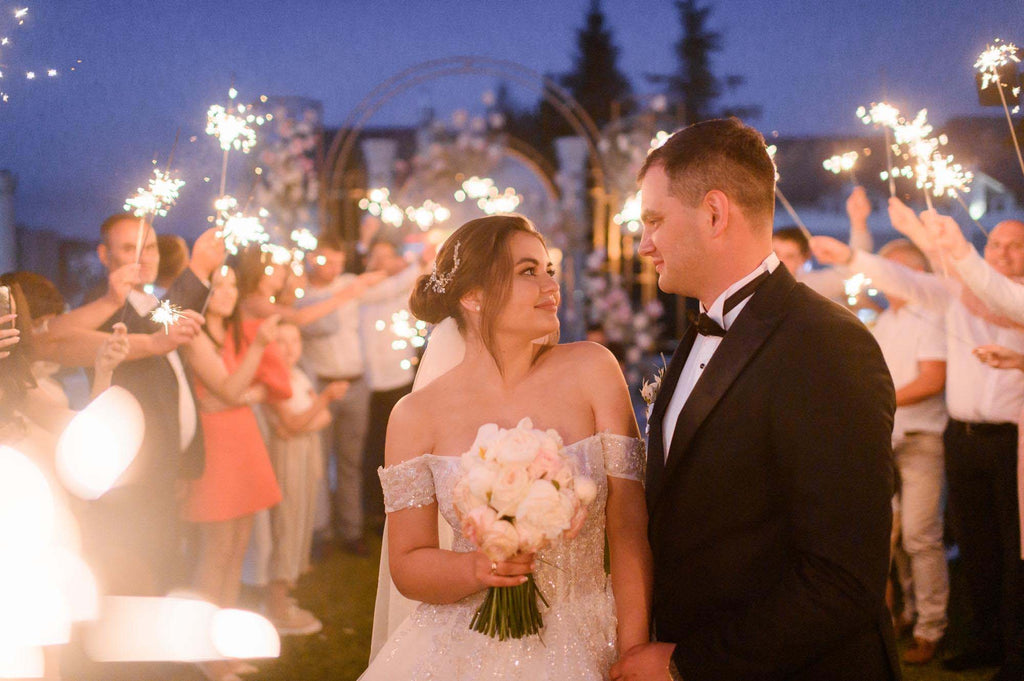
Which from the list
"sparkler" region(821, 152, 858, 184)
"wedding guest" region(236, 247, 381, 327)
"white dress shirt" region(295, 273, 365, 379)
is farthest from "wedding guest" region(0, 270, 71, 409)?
"sparkler" region(821, 152, 858, 184)

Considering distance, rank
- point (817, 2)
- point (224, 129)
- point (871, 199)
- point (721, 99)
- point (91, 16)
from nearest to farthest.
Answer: point (91, 16) < point (224, 129) < point (871, 199) < point (817, 2) < point (721, 99)

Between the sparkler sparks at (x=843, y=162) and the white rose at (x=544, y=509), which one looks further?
the sparkler sparks at (x=843, y=162)

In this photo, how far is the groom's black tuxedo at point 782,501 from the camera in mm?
1508

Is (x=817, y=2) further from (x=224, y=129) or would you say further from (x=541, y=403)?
(x=541, y=403)

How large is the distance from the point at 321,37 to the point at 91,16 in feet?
6.67

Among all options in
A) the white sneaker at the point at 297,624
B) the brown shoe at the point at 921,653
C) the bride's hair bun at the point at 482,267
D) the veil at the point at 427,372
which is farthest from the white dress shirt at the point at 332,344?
the brown shoe at the point at 921,653

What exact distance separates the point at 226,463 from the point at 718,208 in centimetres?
276

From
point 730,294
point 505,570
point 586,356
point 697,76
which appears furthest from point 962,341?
point 697,76

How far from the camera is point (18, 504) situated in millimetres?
2549

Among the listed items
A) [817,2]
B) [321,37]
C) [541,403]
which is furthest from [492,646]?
[817,2]

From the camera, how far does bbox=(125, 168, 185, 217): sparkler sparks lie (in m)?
3.03

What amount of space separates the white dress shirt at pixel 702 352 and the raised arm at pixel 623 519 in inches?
8.9

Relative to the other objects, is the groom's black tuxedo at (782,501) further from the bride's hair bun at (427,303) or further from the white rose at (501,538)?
the bride's hair bun at (427,303)

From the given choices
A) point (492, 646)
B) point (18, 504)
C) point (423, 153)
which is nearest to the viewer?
point (492, 646)
